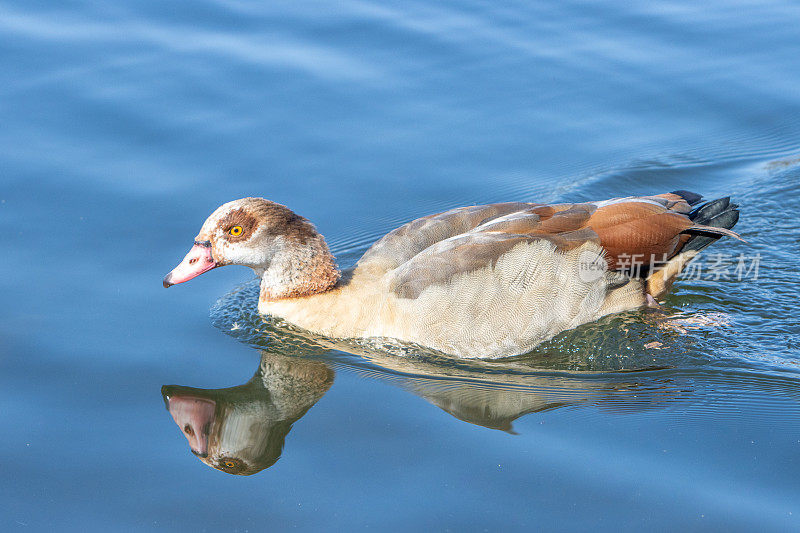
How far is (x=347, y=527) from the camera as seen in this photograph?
5074 mm

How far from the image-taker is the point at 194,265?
283 inches

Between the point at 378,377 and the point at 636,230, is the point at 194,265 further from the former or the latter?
the point at 636,230

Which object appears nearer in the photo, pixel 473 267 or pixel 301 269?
pixel 473 267

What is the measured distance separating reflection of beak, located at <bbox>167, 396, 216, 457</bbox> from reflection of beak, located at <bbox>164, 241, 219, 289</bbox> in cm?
114

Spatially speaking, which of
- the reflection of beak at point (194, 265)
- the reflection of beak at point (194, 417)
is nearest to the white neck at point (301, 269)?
the reflection of beak at point (194, 265)

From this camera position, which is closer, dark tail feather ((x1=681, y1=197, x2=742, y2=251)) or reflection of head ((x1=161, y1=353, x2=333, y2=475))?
reflection of head ((x1=161, y1=353, x2=333, y2=475))

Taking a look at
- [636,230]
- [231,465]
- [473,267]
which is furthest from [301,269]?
[636,230]

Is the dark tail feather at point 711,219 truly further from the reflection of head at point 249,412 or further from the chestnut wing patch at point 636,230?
the reflection of head at point 249,412

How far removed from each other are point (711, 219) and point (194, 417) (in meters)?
4.39

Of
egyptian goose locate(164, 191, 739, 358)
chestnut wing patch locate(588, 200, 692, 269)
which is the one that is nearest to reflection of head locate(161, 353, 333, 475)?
egyptian goose locate(164, 191, 739, 358)

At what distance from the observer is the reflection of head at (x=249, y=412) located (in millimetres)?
5805

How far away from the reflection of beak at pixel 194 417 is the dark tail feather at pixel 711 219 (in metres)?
4.03

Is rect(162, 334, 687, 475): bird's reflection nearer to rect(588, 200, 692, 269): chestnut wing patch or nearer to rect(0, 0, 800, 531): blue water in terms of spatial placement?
rect(0, 0, 800, 531): blue water

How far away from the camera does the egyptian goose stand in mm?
6980
